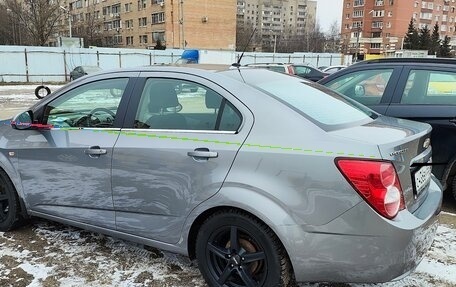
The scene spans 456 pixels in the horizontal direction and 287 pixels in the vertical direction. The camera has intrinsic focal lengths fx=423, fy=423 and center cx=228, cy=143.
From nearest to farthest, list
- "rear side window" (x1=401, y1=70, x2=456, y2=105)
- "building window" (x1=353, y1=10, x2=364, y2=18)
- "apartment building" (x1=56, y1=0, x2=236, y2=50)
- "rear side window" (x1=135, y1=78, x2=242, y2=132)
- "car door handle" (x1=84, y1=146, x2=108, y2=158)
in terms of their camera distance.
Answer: "rear side window" (x1=135, y1=78, x2=242, y2=132) → "car door handle" (x1=84, y1=146, x2=108, y2=158) → "rear side window" (x1=401, y1=70, x2=456, y2=105) → "apartment building" (x1=56, y1=0, x2=236, y2=50) → "building window" (x1=353, y1=10, x2=364, y2=18)

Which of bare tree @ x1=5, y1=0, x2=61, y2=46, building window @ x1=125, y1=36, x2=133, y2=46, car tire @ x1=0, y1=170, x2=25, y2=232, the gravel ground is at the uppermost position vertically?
bare tree @ x1=5, y1=0, x2=61, y2=46

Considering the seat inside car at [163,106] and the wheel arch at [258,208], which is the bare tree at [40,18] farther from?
the wheel arch at [258,208]

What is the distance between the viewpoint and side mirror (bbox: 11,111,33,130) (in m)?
3.69

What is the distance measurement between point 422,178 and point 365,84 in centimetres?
260

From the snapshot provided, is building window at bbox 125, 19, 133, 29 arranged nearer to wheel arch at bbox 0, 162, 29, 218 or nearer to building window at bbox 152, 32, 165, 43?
building window at bbox 152, 32, 165, 43

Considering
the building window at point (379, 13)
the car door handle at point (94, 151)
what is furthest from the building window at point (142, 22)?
the car door handle at point (94, 151)

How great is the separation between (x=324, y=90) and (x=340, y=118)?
60cm

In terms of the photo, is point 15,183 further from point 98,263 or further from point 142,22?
point 142,22

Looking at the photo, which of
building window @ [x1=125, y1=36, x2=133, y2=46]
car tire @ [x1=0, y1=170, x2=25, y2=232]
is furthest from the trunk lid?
building window @ [x1=125, y1=36, x2=133, y2=46]

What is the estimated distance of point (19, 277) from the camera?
3236mm

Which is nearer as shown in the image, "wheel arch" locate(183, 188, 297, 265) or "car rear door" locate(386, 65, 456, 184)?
"wheel arch" locate(183, 188, 297, 265)

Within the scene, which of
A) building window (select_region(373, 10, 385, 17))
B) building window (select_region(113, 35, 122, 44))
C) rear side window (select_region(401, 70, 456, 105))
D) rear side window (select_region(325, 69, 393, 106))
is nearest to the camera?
rear side window (select_region(401, 70, 456, 105))

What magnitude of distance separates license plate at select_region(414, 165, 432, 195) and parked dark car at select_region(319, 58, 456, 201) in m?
1.53

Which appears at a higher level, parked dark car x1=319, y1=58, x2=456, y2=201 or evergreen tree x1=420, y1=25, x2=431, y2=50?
evergreen tree x1=420, y1=25, x2=431, y2=50
